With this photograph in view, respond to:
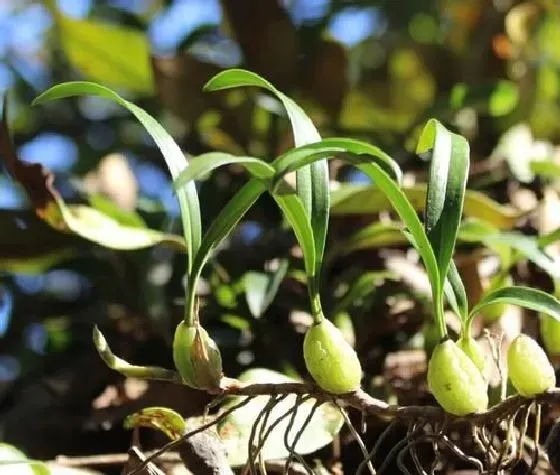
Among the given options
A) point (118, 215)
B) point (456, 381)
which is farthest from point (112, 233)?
point (456, 381)

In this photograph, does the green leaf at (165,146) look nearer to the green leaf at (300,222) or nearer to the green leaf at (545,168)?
the green leaf at (300,222)

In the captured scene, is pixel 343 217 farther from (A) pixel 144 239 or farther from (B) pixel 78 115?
(B) pixel 78 115

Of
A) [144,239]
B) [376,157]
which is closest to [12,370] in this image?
[144,239]

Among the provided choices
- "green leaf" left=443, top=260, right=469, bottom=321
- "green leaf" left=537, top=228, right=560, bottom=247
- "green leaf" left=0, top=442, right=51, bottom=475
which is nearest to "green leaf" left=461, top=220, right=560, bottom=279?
"green leaf" left=537, top=228, right=560, bottom=247

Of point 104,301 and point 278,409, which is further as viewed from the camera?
point 104,301

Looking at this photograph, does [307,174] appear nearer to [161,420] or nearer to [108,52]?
[161,420]
